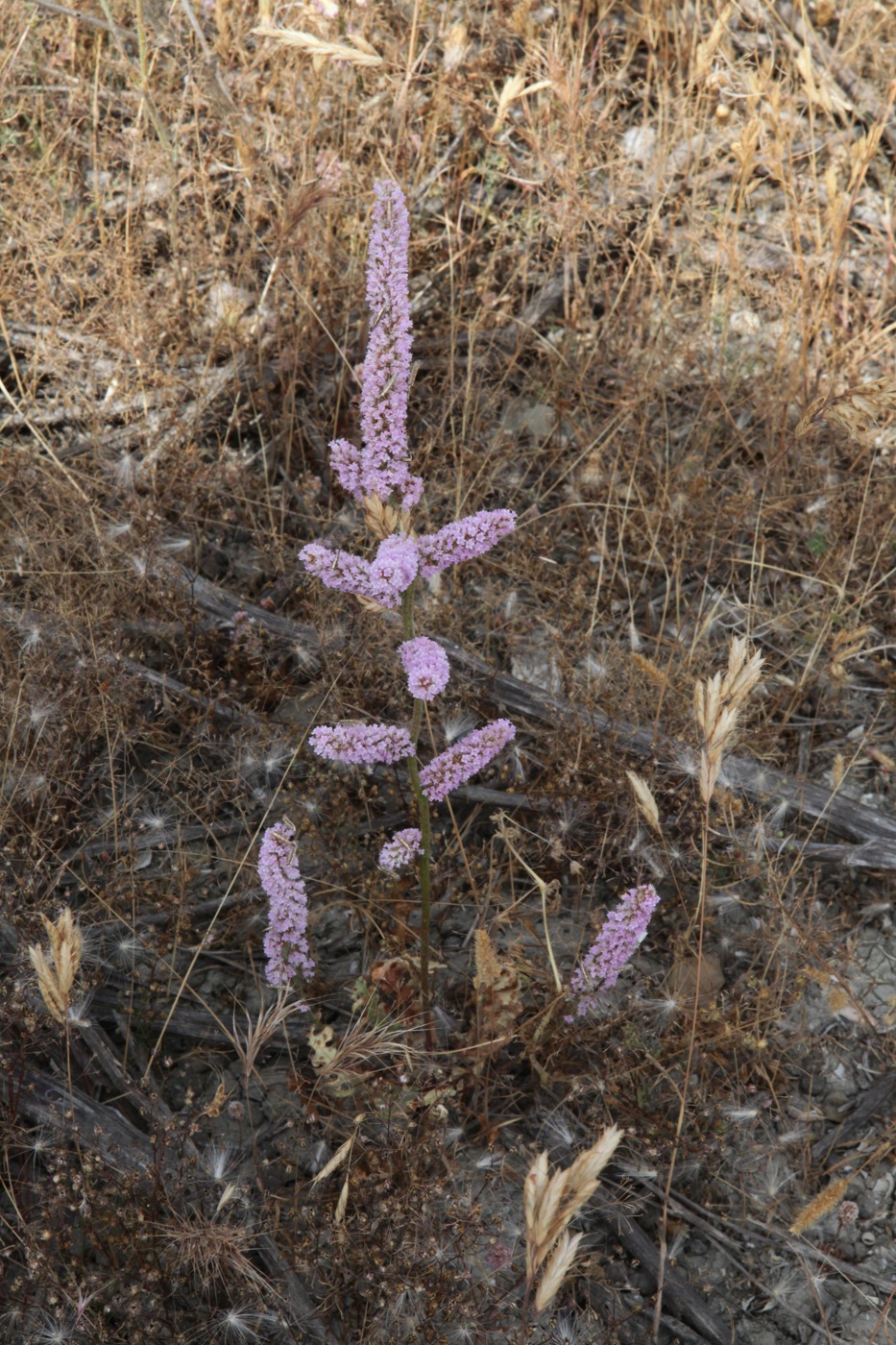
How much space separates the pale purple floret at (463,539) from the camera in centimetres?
181

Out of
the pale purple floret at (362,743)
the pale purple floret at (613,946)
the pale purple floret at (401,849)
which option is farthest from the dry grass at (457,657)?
the pale purple floret at (362,743)

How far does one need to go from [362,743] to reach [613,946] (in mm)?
798

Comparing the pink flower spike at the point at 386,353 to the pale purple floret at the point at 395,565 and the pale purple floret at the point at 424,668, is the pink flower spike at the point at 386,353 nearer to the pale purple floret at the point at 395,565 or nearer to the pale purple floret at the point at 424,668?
the pale purple floret at the point at 395,565

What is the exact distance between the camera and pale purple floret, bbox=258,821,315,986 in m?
2.13

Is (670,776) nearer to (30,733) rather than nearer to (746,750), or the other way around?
(746,750)

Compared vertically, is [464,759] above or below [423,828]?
above

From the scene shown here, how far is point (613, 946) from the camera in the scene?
2312mm

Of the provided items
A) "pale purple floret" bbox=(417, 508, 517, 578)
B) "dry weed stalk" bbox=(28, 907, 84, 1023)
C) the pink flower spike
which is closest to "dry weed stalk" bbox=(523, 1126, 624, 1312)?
"dry weed stalk" bbox=(28, 907, 84, 1023)

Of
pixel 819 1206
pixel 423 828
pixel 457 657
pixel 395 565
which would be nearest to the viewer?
pixel 395 565

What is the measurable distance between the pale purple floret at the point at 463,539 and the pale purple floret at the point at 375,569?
0.18 feet

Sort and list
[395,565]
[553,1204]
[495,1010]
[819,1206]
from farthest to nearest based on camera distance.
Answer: [495,1010], [819,1206], [395,565], [553,1204]

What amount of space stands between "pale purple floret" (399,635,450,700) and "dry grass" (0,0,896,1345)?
62 cm

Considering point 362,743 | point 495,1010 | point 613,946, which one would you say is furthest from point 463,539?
point 495,1010

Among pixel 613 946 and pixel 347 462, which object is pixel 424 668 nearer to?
pixel 347 462
